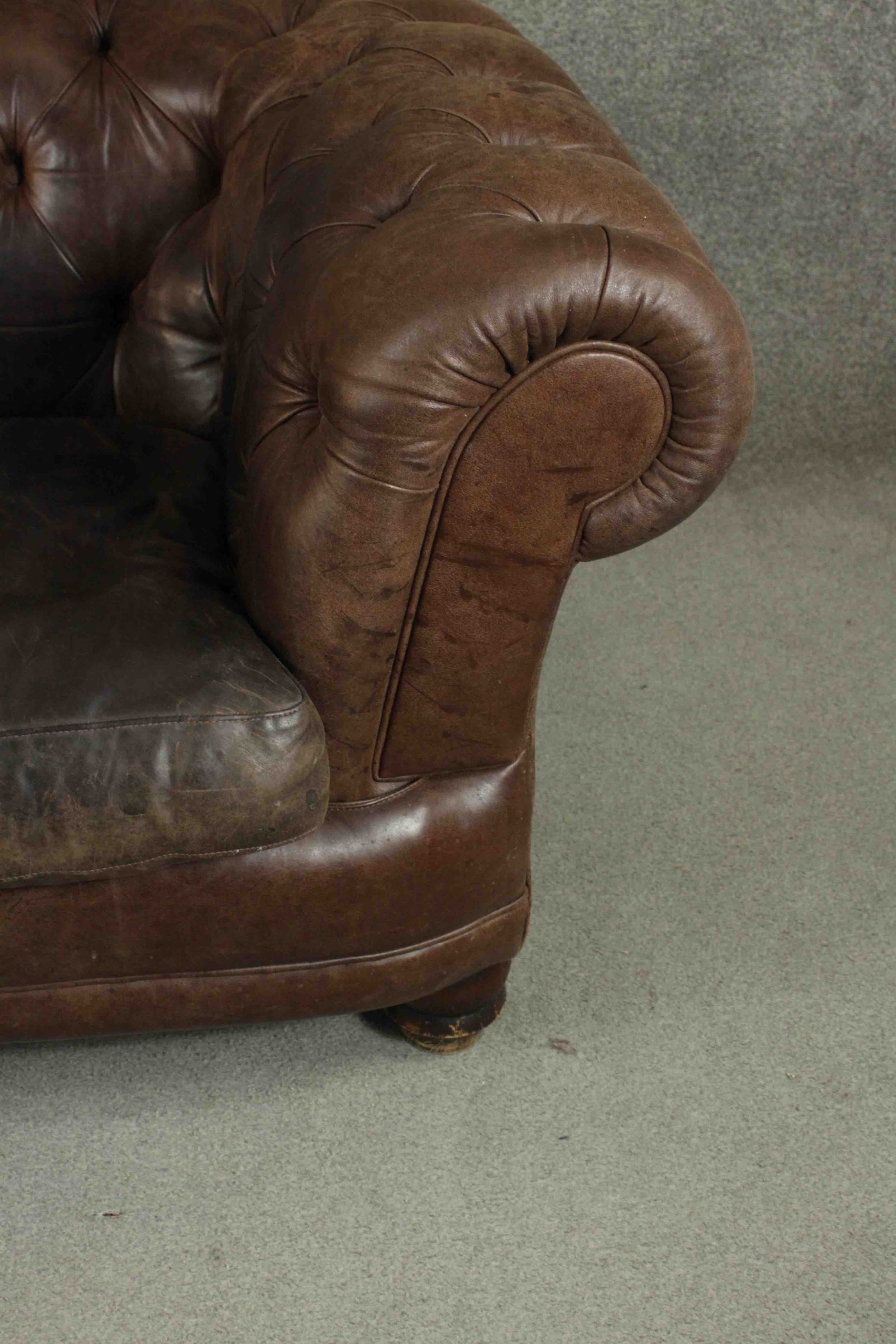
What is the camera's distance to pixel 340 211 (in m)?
1.02

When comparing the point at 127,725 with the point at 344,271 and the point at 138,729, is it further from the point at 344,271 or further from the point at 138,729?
the point at 344,271

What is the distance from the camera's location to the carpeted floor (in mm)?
1005

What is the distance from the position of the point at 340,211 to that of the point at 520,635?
13.8 inches

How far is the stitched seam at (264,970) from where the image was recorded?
107cm

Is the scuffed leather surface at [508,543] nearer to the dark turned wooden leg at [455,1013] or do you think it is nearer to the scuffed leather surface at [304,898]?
the scuffed leather surface at [304,898]

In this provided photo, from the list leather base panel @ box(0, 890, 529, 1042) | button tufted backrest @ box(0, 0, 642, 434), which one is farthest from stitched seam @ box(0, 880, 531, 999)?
button tufted backrest @ box(0, 0, 642, 434)

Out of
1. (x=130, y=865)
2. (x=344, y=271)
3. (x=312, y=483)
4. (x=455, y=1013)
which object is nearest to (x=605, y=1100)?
(x=455, y=1013)

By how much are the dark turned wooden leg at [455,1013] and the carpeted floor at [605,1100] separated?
2cm

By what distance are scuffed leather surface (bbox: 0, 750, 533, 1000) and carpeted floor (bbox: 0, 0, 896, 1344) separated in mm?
153

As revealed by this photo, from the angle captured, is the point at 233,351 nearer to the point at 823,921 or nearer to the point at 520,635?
the point at 520,635

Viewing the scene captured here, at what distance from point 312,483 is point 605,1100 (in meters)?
0.60

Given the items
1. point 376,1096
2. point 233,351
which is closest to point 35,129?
point 233,351

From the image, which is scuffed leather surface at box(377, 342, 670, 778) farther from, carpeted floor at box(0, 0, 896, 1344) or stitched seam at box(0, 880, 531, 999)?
carpeted floor at box(0, 0, 896, 1344)

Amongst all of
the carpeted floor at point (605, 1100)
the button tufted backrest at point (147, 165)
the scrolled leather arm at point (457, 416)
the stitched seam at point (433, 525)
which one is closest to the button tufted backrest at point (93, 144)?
the button tufted backrest at point (147, 165)
